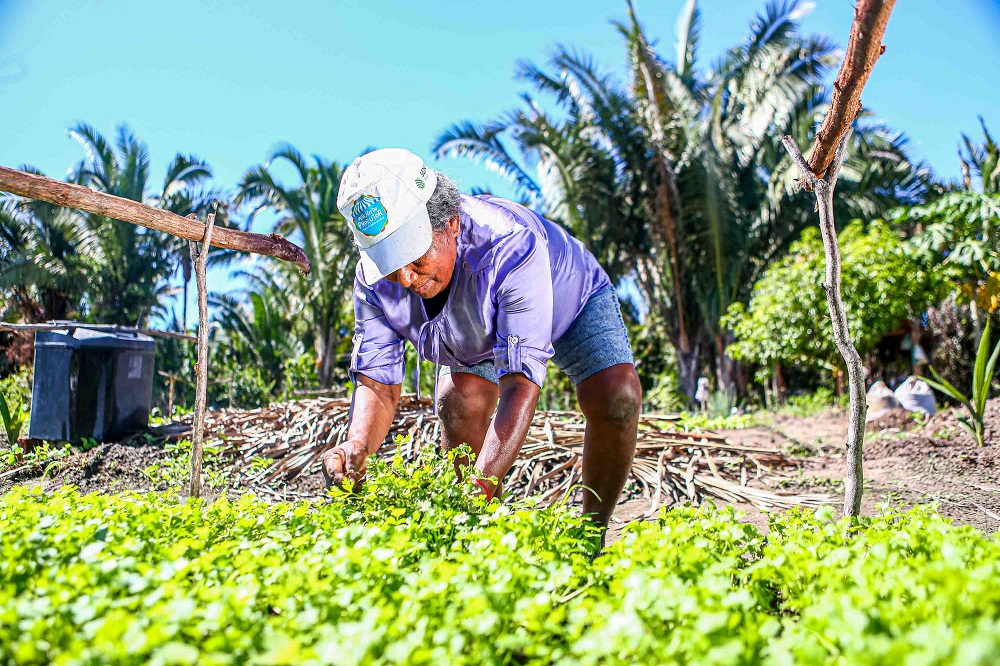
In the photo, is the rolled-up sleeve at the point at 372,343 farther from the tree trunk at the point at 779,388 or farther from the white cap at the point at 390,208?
the tree trunk at the point at 779,388

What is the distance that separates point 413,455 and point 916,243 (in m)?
8.68

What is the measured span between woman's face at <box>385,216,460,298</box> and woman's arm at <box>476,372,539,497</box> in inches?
19.1

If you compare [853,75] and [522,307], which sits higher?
[853,75]

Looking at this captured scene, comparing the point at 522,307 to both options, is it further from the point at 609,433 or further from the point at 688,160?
the point at 688,160

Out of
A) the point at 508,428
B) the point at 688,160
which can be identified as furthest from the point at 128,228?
the point at 508,428

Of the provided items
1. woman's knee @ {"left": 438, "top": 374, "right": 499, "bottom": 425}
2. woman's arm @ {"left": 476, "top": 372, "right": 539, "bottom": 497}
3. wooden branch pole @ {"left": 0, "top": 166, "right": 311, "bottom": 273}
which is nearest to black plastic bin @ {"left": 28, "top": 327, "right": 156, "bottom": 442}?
wooden branch pole @ {"left": 0, "top": 166, "right": 311, "bottom": 273}

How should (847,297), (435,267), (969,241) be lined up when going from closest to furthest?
(435,267) → (969,241) → (847,297)

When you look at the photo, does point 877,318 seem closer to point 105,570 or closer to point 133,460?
point 133,460

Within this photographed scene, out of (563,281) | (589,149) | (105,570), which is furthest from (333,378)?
(105,570)

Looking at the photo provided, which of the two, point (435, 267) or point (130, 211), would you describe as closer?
point (435, 267)

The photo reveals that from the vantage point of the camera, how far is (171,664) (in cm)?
101

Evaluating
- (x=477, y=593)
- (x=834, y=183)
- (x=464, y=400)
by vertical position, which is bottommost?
(x=477, y=593)

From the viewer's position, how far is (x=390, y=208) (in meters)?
2.32

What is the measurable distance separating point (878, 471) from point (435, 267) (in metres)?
3.54
